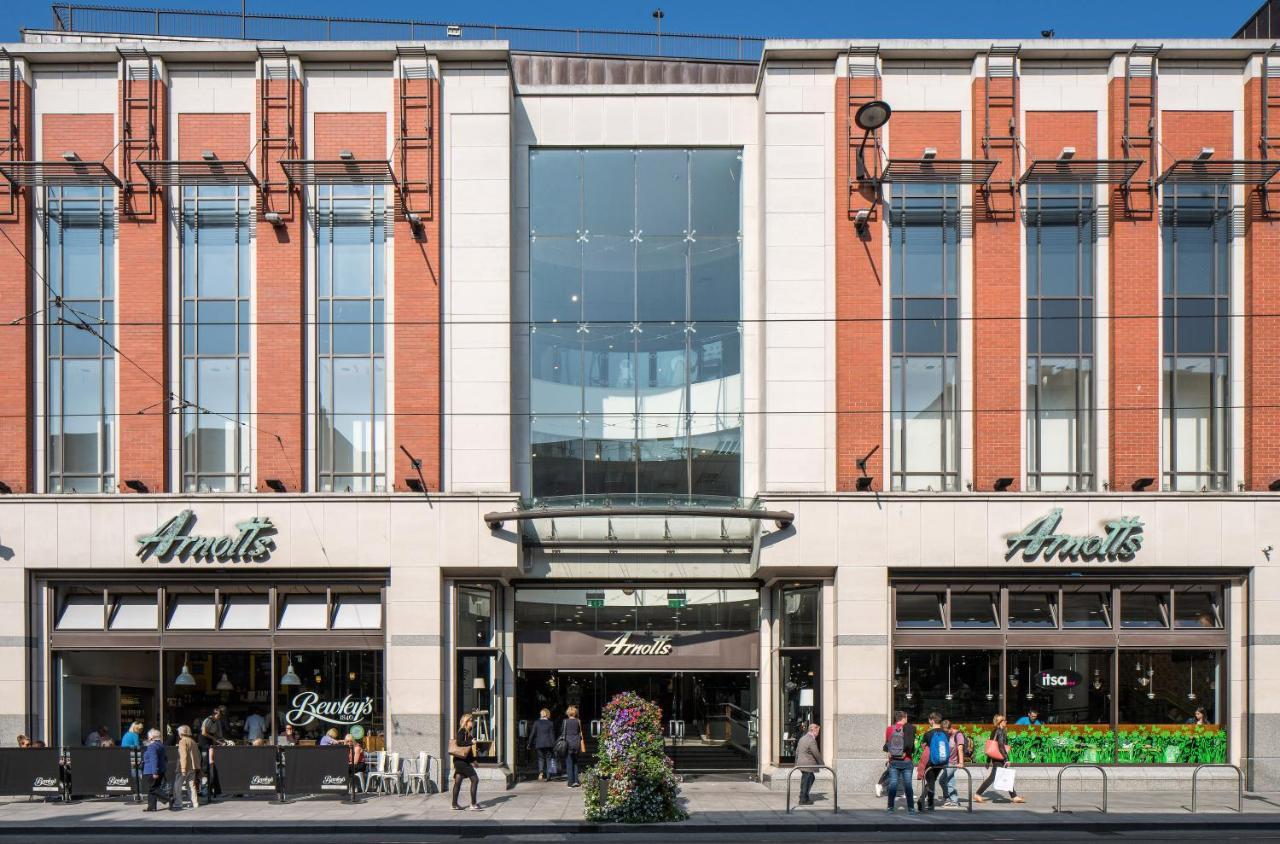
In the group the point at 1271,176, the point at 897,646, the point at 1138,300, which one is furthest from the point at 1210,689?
the point at 1271,176

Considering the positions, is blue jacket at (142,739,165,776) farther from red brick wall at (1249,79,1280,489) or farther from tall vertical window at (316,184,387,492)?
red brick wall at (1249,79,1280,489)

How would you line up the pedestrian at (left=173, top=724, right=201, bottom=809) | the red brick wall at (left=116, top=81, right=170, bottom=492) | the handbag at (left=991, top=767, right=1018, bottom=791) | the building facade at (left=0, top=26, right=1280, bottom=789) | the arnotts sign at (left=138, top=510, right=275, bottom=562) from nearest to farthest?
the pedestrian at (left=173, top=724, right=201, bottom=809) → the handbag at (left=991, top=767, right=1018, bottom=791) → the arnotts sign at (left=138, top=510, right=275, bottom=562) → the building facade at (left=0, top=26, right=1280, bottom=789) → the red brick wall at (left=116, top=81, right=170, bottom=492)

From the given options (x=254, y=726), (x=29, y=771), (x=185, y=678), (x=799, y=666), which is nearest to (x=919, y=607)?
(x=799, y=666)

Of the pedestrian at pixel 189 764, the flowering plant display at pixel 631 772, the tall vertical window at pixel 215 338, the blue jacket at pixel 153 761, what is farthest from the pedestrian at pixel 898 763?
the tall vertical window at pixel 215 338

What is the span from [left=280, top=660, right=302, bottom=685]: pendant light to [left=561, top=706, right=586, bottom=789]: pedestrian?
5.63m

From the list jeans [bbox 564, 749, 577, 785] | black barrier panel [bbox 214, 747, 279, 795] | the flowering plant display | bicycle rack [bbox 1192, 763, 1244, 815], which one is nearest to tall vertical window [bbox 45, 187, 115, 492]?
black barrier panel [bbox 214, 747, 279, 795]

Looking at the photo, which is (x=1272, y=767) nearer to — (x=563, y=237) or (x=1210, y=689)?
(x=1210, y=689)

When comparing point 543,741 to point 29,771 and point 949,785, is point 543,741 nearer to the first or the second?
point 949,785

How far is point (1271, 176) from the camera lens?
2380cm

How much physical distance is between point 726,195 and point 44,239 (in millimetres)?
14632

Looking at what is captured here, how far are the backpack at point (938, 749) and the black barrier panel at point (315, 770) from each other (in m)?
10.8

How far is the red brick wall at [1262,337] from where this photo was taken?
23828mm

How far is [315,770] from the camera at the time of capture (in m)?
21.4

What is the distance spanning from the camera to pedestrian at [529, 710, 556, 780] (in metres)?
23.9
